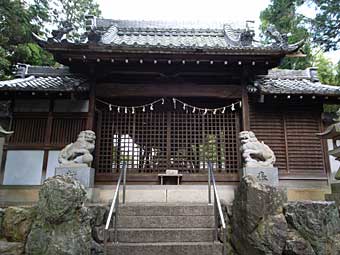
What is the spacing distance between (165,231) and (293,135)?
5595 millimetres

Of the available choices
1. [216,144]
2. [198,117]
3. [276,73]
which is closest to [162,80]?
[198,117]

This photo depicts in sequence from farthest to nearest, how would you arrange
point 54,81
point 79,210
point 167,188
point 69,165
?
point 54,81
point 167,188
point 69,165
point 79,210

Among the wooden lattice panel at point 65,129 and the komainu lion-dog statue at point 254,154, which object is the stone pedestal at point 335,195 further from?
the wooden lattice panel at point 65,129

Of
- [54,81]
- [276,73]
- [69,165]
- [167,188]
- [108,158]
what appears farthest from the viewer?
[276,73]

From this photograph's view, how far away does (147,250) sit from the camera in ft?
16.7

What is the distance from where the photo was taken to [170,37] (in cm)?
1163

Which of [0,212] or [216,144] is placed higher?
[216,144]

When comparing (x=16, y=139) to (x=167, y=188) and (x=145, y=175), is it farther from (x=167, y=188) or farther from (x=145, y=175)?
(x=167, y=188)

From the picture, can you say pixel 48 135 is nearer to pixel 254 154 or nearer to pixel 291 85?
pixel 254 154

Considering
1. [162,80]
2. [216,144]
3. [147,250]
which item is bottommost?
[147,250]

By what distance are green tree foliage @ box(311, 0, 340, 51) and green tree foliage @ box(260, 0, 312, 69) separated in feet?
1.80

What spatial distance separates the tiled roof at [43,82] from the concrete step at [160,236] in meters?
4.61

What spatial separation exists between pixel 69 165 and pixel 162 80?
371cm

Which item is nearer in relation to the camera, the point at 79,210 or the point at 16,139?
the point at 79,210
